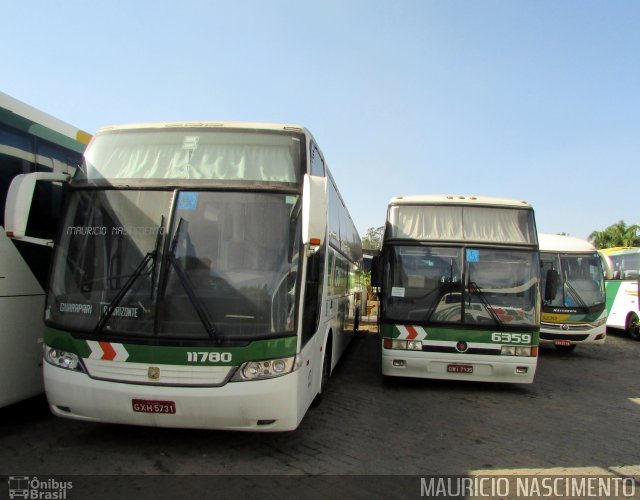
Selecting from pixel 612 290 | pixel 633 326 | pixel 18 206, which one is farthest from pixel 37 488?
pixel 612 290

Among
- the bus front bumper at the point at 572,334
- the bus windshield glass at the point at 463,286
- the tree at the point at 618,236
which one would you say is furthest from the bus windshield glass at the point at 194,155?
the tree at the point at 618,236

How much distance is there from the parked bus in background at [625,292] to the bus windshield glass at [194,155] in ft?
50.0

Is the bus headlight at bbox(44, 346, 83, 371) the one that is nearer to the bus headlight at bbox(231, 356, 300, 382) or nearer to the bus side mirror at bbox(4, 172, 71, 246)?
the bus side mirror at bbox(4, 172, 71, 246)

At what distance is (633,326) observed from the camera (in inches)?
671

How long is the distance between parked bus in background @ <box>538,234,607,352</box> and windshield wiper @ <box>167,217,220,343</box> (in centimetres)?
1037

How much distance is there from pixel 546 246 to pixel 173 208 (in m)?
11.8

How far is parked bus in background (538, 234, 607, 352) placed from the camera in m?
12.7

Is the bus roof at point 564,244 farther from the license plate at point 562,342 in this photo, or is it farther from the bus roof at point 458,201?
the bus roof at point 458,201

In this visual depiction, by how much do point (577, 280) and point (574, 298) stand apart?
0.55 meters

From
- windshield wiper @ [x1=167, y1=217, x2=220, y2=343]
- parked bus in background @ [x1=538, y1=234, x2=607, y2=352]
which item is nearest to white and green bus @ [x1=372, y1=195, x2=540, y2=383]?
windshield wiper @ [x1=167, y1=217, x2=220, y2=343]

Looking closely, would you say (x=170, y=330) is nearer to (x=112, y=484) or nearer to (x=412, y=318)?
(x=112, y=484)

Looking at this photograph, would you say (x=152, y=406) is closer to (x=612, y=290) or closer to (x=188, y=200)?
(x=188, y=200)

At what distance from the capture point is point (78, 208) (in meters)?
5.04

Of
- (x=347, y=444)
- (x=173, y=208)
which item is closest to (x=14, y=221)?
(x=173, y=208)
